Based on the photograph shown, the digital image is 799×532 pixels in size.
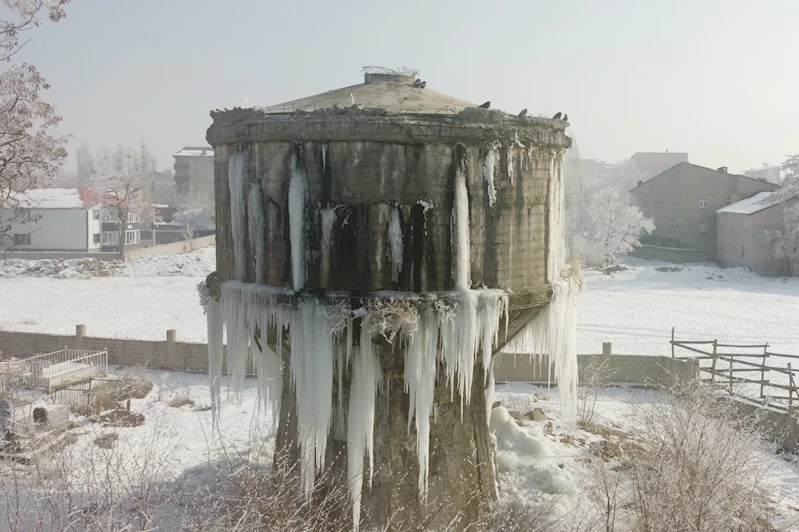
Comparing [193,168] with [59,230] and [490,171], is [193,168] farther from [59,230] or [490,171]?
[490,171]

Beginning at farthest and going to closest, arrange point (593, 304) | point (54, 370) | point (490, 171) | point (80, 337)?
point (593, 304) < point (80, 337) < point (54, 370) < point (490, 171)

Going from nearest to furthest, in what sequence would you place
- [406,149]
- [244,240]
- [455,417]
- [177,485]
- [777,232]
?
[406,149], [244,240], [455,417], [177,485], [777,232]

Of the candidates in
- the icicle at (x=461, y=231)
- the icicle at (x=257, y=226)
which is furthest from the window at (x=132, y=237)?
the icicle at (x=461, y=231)

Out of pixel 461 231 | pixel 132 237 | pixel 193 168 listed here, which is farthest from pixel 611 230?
pixel 193 168

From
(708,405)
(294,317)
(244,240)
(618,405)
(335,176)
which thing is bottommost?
(618,405)

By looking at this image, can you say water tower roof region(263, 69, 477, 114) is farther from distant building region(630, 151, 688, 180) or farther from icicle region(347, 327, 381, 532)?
distant building region(630, 151, 688, 180)

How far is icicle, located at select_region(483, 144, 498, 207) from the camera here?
29.7 feet

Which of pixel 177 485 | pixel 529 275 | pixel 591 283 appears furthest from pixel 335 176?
pixel 591 283

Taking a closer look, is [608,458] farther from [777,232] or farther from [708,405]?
[777,232]

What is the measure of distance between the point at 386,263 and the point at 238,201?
8.13 feet

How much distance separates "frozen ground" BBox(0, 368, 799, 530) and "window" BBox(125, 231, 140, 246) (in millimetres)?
39176

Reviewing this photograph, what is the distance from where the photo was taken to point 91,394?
18516mm

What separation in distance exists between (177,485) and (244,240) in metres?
5.14

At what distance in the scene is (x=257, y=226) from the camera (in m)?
9.40
